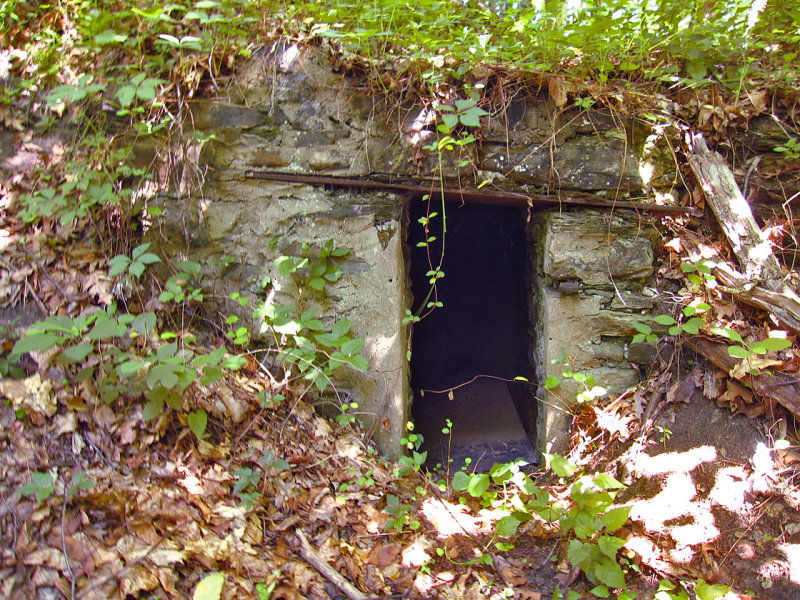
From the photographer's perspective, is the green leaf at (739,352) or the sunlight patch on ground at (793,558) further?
the green leaf at (739,352)

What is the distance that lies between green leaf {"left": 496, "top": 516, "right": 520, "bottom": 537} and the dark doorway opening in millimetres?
1201

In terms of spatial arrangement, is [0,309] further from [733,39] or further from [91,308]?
[733,39]

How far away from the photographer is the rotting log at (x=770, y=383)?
241 centimetres

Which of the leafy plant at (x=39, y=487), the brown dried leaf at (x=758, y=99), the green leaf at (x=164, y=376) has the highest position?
the brown dried leaf at (x=758, y=99)

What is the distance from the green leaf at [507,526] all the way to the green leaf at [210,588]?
1.28 meters

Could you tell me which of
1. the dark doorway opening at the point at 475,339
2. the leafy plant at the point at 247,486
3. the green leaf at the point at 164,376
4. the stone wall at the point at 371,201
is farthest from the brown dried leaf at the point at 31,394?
the dark doorway opening at the point at 475,339

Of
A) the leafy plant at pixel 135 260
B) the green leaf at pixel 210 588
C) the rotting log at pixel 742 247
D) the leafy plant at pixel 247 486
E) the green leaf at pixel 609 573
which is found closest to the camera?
the green leaf at pixel 210 588

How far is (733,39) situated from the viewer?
9.53 feet

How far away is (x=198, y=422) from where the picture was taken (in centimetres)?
227

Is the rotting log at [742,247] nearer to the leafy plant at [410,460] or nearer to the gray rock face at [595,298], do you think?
the gray rock face at [595,298]

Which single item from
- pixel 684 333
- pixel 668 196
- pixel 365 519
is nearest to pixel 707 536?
pixel 684 333

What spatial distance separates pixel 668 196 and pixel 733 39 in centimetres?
97

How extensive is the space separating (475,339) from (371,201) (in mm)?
2921

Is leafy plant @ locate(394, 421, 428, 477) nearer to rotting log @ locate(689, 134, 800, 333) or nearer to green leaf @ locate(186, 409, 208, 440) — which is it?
green leaf @ locate(186, 409, 208, 440)
